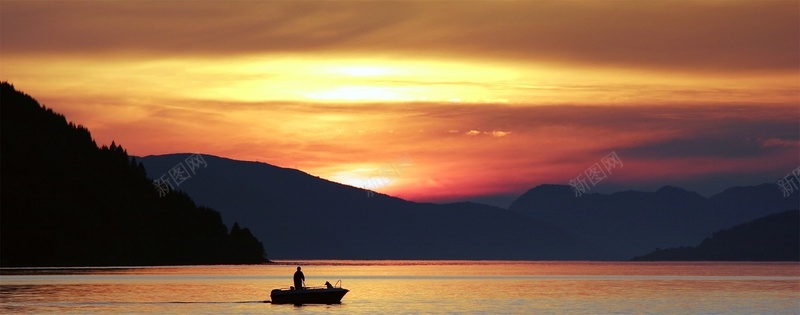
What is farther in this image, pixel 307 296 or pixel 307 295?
pixel 307 296

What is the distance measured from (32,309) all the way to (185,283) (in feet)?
239

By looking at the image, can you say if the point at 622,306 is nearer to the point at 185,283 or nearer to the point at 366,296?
the point at 366,296

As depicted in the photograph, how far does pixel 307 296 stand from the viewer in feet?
389

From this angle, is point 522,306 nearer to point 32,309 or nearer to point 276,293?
point 276,293

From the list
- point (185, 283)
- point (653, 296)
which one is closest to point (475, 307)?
→ point (653, 296)

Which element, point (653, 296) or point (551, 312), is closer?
point (551, 312)

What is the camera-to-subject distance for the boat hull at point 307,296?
4648 inches

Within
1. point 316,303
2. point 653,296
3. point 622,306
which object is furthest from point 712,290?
point 316,303

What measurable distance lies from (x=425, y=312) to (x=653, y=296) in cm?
4709

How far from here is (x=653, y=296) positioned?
152 m

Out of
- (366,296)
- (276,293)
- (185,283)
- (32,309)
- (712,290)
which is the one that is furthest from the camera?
(185,283)

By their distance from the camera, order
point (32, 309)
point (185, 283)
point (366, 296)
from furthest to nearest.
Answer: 1. point (185, 283)
2. point (366, 296)
3. point (32, 309)

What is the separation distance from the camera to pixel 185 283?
183875 mm

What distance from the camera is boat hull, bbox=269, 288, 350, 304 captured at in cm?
11806
